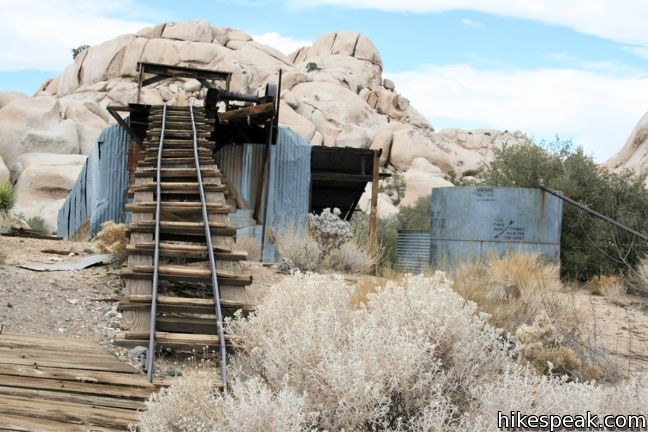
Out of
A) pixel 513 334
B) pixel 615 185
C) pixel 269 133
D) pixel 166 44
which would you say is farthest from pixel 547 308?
pixel 166 44

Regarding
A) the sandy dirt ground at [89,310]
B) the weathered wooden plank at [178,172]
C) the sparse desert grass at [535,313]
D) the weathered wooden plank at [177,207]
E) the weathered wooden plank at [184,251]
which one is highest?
the weathered wooden plank at [178,172]

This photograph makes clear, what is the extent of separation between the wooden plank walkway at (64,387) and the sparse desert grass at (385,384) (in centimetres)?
41

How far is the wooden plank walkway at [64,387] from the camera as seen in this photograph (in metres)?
6.01

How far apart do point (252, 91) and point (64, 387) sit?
64.9 metres

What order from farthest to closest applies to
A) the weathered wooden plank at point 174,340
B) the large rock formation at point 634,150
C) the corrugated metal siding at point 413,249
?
the large rock formation at point 634,150 < the corrugated metal siding at point 413,249 < the weathered wooden plank at point 174,340

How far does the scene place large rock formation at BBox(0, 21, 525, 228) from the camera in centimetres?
4809

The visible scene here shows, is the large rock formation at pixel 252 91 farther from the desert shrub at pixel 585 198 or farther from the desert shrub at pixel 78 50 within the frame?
the desert shrub at pixel 585 198

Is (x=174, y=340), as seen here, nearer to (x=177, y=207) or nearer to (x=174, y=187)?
(x=177, y=207)

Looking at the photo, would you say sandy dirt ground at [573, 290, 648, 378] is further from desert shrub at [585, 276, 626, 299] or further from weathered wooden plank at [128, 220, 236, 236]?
weathered wooden plank at [128, 220, 236, 236]

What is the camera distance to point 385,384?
613 centimetres

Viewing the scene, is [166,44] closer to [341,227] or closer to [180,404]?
[341,227]

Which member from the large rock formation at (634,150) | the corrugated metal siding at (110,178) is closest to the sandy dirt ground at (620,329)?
the corrugated metal siding at (110,178)

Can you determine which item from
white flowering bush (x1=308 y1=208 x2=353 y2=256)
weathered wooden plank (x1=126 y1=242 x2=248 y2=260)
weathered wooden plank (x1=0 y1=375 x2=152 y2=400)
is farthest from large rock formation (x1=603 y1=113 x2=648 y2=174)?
weathered wooden plank (x1=0 y1=375 x2=152 y2=400)

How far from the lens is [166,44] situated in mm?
77188
